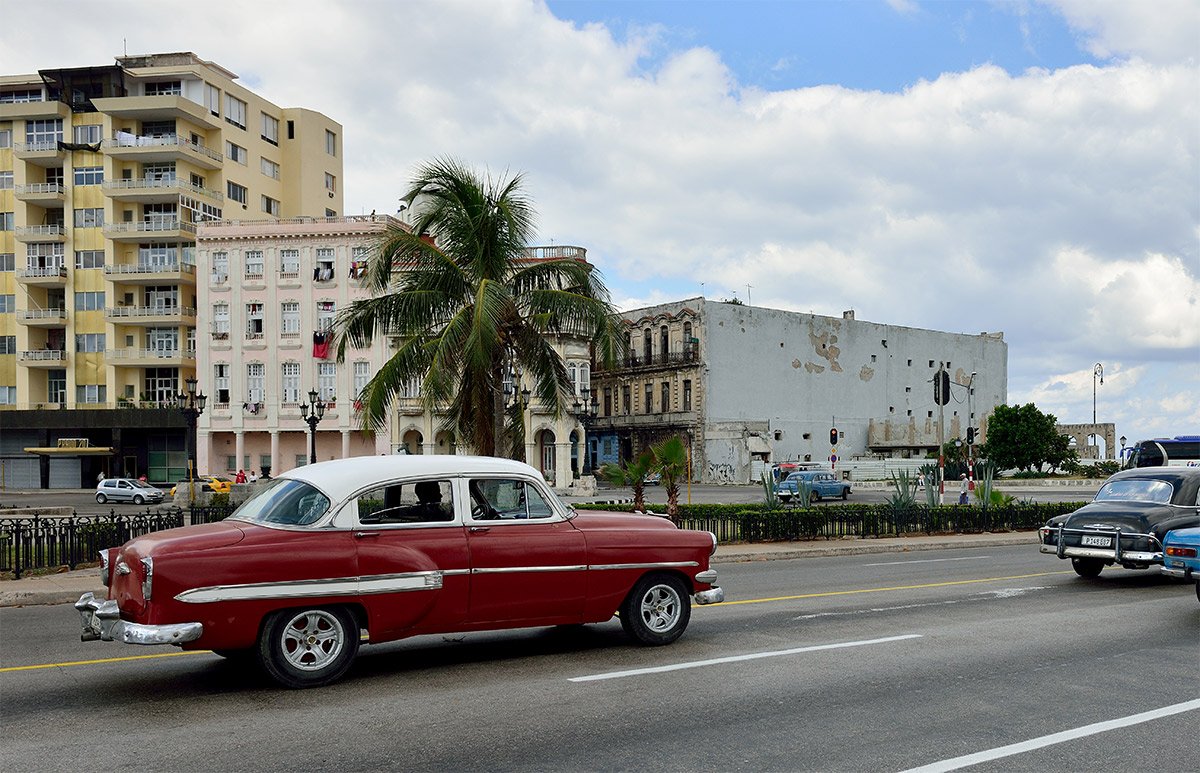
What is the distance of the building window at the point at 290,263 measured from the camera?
62500mm

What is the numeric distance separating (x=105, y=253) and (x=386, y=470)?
6460 cm

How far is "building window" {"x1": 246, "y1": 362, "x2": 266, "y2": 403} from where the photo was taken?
6272 centimetres

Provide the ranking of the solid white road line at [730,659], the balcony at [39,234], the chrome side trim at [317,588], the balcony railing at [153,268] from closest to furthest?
the chrome side trim at [317,588] → the solid white road line at [730,659] → the balcony railing at [153,268] → the balcony at [39,234]

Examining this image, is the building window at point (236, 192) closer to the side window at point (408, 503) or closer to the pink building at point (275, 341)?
the pink building at point (275, 341)

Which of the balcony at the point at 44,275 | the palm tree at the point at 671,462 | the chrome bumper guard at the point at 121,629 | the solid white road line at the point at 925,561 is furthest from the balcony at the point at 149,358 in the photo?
the chrome bumper guard at the point at 121,629

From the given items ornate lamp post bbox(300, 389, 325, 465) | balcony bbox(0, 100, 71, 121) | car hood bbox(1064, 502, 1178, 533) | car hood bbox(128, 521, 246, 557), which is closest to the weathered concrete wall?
ornate lamp post bbox(300, 389, 325, 465)

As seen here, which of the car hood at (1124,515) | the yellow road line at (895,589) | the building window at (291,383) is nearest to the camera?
the yellow road line at (895,589)

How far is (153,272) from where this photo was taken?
213 feet

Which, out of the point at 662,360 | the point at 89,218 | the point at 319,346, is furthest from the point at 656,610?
the point at 89,218

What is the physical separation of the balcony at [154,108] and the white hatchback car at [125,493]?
80.6ft

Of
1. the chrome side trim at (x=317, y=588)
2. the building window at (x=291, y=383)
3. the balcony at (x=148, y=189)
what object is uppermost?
the balcony at (x=148, y=189)

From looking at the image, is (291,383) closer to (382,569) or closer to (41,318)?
(41,318)

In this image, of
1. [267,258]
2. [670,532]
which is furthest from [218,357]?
[670,532]

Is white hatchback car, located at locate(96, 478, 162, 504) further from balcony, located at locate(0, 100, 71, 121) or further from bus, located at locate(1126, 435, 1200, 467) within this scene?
bus, located at locate(1126, 435, 1200, 467)
